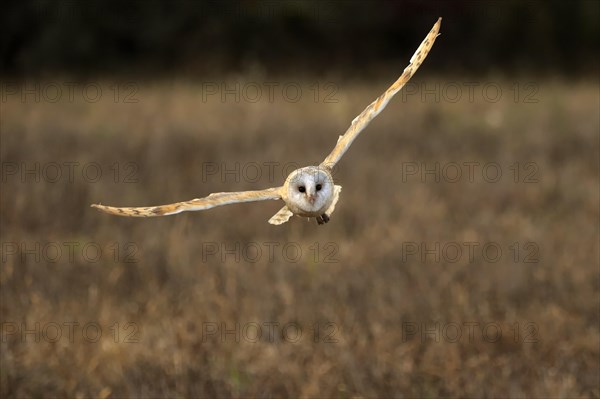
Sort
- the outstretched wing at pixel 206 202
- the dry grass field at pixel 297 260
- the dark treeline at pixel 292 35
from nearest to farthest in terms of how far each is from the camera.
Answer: the outstretched wing at pixel 206 202 → the dry grass field at pixel 297 260 → the dark treeline at pixel 292 35

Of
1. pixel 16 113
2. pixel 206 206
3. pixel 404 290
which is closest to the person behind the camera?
pixel 206 206

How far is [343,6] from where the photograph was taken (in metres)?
14.2

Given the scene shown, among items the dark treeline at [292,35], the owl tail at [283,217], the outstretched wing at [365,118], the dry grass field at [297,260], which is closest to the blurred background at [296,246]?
the dry grass field at [297,260]

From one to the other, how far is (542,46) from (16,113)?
10.2 meters

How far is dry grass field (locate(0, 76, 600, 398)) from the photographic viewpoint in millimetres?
3412

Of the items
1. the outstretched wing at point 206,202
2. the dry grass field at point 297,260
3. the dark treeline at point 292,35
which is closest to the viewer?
the outstretched wing at point 206,202

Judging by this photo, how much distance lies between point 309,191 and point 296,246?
3965mm

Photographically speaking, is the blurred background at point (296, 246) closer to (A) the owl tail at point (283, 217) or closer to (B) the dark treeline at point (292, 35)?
(B) the dark treeline at point (292, 35)

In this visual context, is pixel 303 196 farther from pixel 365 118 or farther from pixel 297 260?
pixel 297 260

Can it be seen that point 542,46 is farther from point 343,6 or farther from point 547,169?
point 547,169

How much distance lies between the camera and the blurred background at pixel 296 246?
3.43m

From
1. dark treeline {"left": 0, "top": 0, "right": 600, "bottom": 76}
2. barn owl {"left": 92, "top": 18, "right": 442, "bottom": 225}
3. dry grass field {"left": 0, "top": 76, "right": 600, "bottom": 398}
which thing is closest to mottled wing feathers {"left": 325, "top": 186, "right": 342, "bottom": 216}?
barn owl {"left": 92, "top": 18, "right": 442, "bottom": 225}

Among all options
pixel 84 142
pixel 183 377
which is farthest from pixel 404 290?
pixel 84 142

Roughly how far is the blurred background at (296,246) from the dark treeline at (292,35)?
5.83 ft
